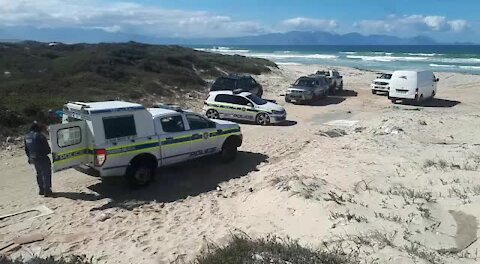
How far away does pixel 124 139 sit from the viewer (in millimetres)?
10773

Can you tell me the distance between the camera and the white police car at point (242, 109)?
21.0m

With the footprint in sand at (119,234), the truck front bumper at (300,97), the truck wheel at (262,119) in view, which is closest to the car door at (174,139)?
the footprint in sand at (119,234)

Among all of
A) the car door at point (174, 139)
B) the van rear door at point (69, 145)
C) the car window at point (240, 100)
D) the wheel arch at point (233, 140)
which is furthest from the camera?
the car window at point (240, 100)

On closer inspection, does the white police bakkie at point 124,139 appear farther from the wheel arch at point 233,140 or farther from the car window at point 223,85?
the car window at point 223,85

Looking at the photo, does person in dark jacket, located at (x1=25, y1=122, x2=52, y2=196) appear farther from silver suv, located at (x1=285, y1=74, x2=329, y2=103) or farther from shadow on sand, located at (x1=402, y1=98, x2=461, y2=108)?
shadow on sand, located at (x1=402, y1=98, x2=461, y2=108)

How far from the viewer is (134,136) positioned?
11.0m

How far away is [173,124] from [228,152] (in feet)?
7.93

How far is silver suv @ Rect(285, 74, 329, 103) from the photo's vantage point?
28422mm

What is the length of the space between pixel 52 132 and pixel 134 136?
1828mm

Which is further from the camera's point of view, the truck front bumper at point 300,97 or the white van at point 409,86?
the truck front bumper at point 300,97

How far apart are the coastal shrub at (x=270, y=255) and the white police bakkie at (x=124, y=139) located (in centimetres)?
454

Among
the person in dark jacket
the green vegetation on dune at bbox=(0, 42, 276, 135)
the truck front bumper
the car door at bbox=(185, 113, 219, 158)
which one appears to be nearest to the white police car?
the green vegetation on dune at bbox=(0, 42, 276, 135)

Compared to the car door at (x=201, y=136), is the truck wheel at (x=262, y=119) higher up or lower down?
lower down

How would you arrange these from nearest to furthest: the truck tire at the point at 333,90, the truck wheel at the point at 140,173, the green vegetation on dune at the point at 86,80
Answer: the truck wheel at the point at 140,173 → the green vegetation on dune at the point at 86,80 → the truck tire at the point at 333,90
